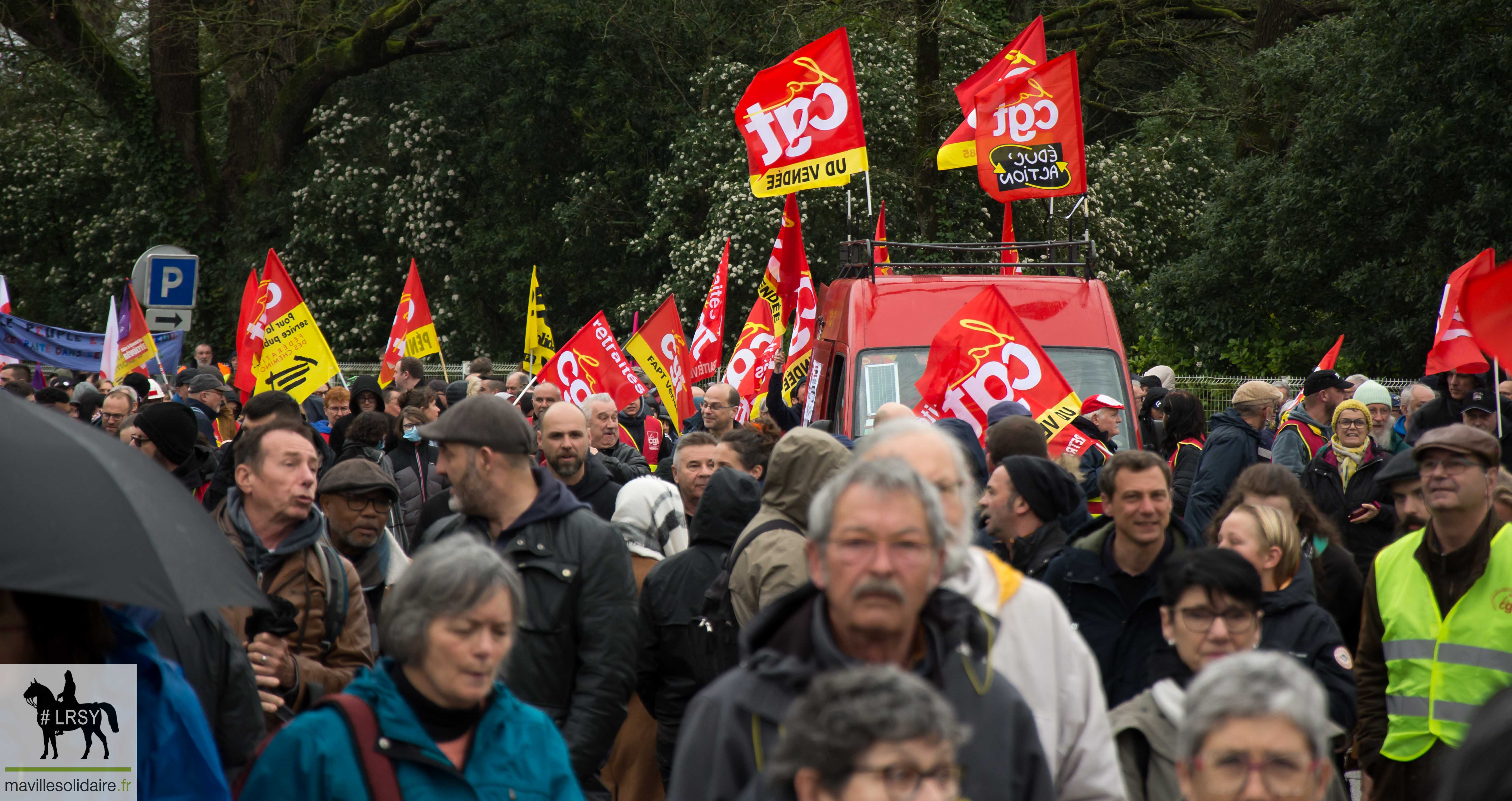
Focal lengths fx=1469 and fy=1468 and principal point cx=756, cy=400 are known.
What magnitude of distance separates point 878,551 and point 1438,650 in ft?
9.48

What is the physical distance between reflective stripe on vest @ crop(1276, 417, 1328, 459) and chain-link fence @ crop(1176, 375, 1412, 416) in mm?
7948

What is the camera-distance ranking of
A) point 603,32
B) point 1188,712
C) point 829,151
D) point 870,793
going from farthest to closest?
point 603,32 → point 829,151 → point 1188,712 → point 870,793

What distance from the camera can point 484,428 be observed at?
14.3ft

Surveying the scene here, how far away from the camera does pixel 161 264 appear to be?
45.1 feet

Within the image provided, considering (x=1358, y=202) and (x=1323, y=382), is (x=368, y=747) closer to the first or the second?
(x=1323, y=382)

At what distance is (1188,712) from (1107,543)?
195 cm

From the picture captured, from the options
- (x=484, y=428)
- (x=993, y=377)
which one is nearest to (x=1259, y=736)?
(x=484, y=428)

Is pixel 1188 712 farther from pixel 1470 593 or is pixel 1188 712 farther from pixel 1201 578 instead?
pixel 1470 593

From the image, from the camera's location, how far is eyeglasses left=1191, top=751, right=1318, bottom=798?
8.64ft

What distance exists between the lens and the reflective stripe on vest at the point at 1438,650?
454cm

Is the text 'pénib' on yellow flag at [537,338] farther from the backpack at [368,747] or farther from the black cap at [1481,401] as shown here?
the backpack at [368,747]

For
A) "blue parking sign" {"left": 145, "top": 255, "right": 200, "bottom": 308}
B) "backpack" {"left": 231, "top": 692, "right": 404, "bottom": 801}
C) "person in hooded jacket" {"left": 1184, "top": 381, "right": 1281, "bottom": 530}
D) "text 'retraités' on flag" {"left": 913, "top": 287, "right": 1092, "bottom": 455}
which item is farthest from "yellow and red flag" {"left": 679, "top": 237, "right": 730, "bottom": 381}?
"backpack" {"left": 231, "top": 692, "right": 404, "bottom": 801}

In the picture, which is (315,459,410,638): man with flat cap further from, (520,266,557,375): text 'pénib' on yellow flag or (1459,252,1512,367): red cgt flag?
(520,266,557,375): text 'pénib' on yellow flag

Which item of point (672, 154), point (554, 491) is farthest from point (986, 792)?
point (672, 154)
